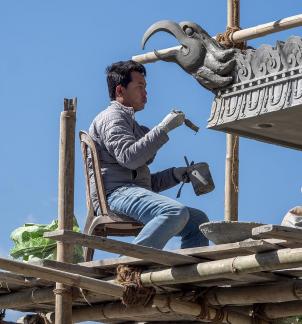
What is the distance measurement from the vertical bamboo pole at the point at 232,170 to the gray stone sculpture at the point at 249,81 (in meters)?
1.57

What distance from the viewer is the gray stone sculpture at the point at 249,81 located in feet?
30.5

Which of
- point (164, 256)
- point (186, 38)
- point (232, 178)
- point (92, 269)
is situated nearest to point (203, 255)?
point (164, 256)

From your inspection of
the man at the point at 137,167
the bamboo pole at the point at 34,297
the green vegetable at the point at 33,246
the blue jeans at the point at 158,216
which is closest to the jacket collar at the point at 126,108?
the man at the point at 137,167

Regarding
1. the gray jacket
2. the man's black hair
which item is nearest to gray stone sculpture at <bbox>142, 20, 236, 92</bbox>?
the man's black hair

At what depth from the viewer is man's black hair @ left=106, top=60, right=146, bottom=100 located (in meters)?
10.6

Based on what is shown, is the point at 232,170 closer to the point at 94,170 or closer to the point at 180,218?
the point at 94,170

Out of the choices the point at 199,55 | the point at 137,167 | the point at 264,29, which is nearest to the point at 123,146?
the point at 137,167

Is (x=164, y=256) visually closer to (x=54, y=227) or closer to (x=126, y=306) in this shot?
(x=126, y=306)

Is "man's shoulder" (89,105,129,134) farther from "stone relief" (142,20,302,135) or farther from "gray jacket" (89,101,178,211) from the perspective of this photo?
"stone relief" (142,20,302,135)

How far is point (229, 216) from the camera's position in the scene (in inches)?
450

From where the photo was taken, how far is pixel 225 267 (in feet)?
30.7

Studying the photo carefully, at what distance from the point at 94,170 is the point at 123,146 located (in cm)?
29

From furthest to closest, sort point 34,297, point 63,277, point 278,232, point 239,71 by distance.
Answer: point 34,297 < point 239,71 < point 63,277 < point 278,232

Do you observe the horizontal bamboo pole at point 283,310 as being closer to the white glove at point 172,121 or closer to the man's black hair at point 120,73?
the white glove at point 172,121
